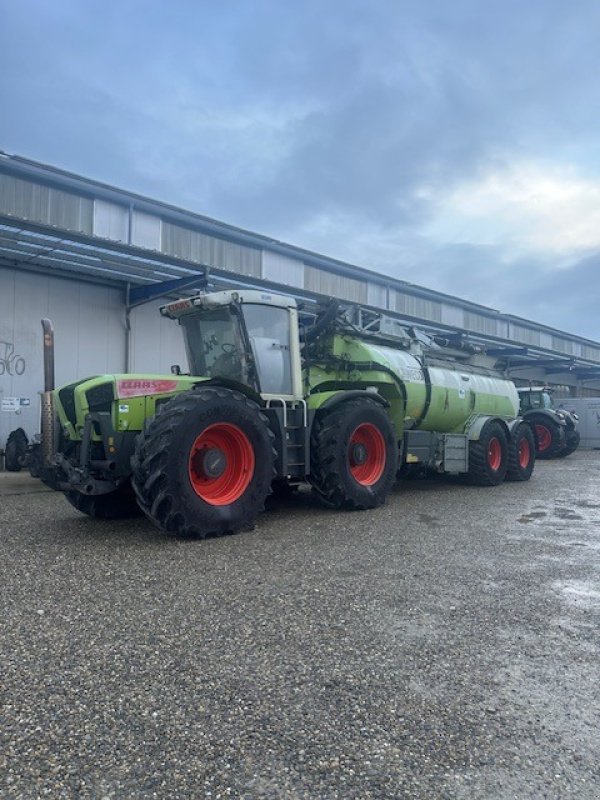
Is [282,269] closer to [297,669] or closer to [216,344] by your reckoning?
[216,344]

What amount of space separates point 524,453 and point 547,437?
8.28 m

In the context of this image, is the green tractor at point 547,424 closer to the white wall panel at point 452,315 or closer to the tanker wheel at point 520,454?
the white wall panel at point 452,315

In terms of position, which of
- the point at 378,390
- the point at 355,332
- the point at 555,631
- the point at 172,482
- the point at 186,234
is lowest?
the point at 555,631

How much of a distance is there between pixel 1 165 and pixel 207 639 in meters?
10.8

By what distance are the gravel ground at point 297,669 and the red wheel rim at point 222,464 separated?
588 mm

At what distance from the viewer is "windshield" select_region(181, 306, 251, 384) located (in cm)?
751

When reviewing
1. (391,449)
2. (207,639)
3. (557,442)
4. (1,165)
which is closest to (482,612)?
(207,639)

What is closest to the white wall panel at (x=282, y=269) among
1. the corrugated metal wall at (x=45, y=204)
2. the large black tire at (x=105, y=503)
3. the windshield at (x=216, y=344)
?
the corrugated metal wall at (x=45, y=204)

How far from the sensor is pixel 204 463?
246 inches

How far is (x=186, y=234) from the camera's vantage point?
1446cm

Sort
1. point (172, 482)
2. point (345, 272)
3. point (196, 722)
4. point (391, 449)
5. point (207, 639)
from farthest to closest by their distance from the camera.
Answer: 1. point (345, 272)
2. point (391, 449)
3. point (172, 482)
4. point (207, 639)
5. point (196, 722)

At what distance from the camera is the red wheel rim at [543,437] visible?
2047 centimetres

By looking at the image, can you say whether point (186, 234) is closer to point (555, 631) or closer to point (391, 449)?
point (391, 449)

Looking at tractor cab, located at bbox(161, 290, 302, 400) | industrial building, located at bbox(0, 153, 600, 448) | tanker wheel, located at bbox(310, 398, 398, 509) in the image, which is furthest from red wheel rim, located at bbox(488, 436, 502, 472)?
tractor cab, located at bbox(161, 290, 302, 400)
